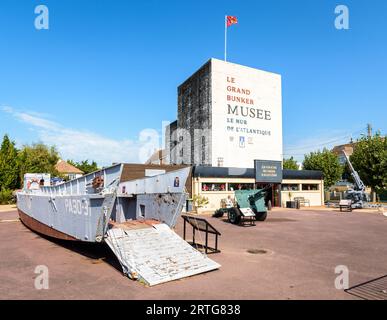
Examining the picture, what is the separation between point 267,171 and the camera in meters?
31.0

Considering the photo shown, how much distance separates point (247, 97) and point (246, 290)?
32.1 meters

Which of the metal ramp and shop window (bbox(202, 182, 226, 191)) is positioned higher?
shop window (bbox(202, 182, 226, 191))

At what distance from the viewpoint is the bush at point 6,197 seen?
3956 centimetres

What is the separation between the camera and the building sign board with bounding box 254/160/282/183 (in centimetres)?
3035

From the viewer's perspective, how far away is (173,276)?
24.6 feet

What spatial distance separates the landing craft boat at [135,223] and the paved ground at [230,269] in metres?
0.52

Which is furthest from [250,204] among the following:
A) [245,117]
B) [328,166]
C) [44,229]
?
[328,166]

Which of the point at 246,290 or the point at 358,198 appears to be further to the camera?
the point at 358,198

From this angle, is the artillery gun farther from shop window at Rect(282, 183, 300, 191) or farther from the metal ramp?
shop window at Rect(282, 183, 300, 191)

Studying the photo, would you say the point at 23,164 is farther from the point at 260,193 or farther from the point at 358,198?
the point at 358,198

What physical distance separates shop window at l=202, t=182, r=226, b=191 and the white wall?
4373mm

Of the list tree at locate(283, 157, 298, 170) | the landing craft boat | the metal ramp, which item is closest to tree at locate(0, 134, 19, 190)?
the landing craft boat
